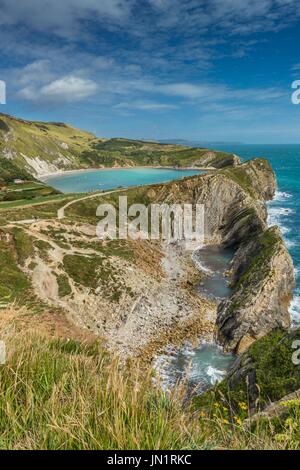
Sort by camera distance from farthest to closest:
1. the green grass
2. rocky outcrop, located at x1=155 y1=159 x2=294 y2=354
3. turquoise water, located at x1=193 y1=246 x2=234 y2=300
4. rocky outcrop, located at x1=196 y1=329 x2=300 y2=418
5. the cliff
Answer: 1. turquoise water, located at x1=193 y1=246 x2=234 y2=300
2. the green grass
3. the cliff
4. rocky outcrop, located at x1=155 y1=159 x2=294 y2=354
5. rocky outcrop, located at x1=196 y1=329 x2=300 y2=418

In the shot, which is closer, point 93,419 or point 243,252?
point 93,419

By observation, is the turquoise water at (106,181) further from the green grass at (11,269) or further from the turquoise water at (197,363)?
the turquoise water at (197,363)

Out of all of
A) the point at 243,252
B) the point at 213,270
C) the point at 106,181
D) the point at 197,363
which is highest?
the point at 106,181

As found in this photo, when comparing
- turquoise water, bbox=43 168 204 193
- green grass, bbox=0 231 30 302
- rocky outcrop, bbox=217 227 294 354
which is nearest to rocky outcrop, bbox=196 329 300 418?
rocky outcrop, bbox=217 227 294 354

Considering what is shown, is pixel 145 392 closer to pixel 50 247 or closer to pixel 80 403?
pixel 80 403

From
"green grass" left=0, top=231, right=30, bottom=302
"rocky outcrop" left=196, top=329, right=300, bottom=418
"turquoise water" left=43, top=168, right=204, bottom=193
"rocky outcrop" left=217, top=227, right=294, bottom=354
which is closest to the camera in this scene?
"rocky outcrop" left=196, top=329, right=300, bottom=418

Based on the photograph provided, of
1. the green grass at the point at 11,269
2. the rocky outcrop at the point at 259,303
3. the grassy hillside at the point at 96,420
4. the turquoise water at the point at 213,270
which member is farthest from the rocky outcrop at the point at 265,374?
Answer: the turquoise water at the point at 213,270

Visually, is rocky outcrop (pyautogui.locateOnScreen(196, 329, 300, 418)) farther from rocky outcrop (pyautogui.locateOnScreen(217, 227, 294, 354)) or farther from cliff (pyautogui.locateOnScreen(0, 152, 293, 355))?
cliff (pyautogui.locateOnScreen(0, 152, 293, 355))

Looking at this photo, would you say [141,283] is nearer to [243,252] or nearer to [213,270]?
[213,270]

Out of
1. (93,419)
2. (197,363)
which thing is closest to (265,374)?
(93,419)
